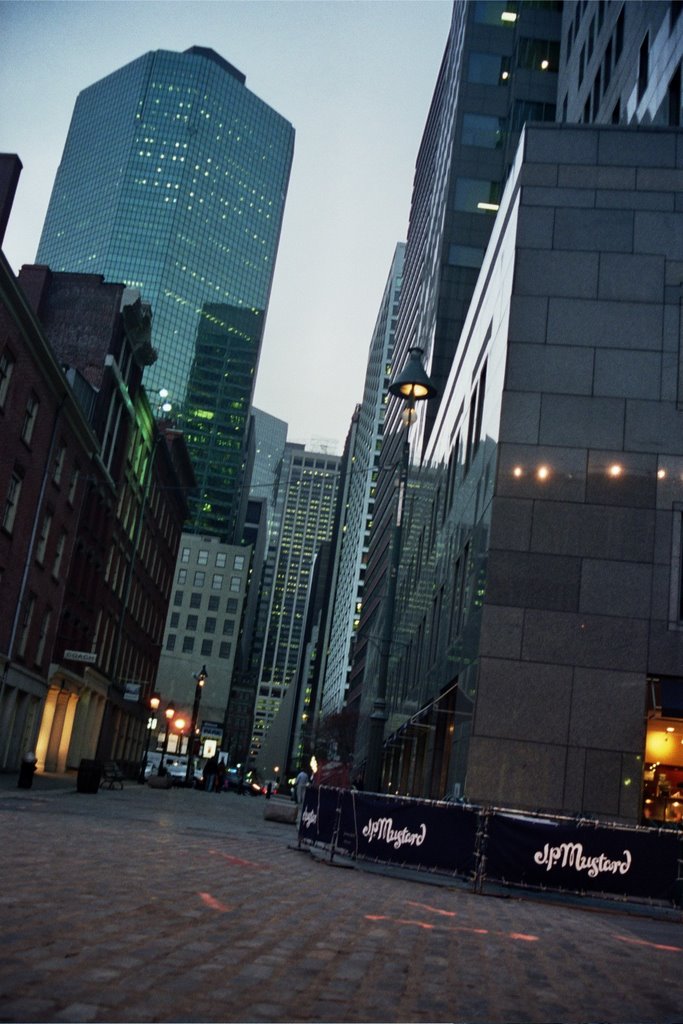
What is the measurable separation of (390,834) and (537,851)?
2770 mm

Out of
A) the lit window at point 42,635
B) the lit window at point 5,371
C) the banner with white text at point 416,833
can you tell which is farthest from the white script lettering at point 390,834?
the lit window at point 42,635

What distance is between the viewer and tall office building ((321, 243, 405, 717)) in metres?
153

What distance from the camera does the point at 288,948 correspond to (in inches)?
310

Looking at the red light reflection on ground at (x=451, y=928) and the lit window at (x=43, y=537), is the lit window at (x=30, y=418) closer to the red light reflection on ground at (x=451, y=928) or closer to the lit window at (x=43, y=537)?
the lit window at (x=43, y=537)

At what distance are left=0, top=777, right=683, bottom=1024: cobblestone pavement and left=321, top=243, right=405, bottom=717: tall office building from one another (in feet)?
423

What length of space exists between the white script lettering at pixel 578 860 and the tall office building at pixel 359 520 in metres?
126

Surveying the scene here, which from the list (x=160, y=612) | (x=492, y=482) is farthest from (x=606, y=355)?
(x=160, y=612)

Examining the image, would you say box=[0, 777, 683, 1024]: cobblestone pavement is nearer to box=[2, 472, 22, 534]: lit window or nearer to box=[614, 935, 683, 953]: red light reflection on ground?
box=[614, 935, 683, 953]: red light reflection on ground

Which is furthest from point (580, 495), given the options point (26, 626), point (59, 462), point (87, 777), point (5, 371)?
point (59, 462)

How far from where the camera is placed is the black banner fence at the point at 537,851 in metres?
15.3

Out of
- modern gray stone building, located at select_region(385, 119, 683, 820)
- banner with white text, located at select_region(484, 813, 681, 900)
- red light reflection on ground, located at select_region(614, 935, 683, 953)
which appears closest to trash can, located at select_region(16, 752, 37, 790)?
modern gray stone building, located at select_region(385, 119, 683, 820)

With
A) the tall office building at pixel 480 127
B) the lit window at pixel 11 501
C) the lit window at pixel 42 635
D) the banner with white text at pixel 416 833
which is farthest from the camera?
the tall office building at pixel 480 127

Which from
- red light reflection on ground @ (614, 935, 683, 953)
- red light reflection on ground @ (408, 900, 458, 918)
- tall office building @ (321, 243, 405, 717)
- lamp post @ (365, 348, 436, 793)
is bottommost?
red light reflection on ground @ (408, 900, 458, 918)

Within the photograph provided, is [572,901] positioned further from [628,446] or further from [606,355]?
[606,355]
